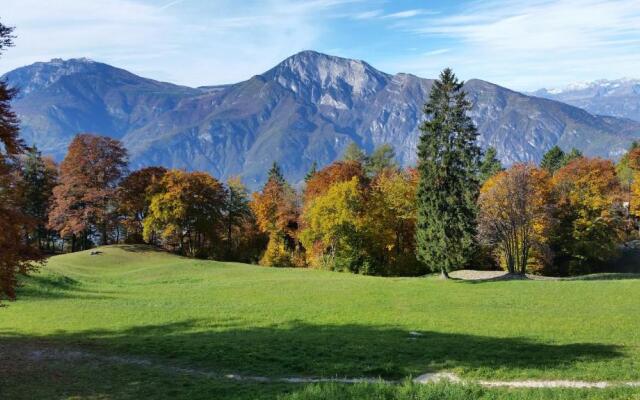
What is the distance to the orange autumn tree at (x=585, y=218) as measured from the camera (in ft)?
219

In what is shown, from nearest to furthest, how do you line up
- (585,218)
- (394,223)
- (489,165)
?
(394,223)
(585,218)
(489,165)

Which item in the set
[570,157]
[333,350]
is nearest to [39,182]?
[333,350]

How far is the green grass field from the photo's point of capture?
48.7ft

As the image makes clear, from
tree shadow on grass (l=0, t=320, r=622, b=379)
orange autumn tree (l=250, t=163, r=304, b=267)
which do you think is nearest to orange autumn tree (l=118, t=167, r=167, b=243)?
orange autumn tree (l=250, t=163, r=304, b=267)

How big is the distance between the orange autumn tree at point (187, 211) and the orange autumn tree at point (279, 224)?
7507 mm

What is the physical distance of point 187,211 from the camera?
71625 mm

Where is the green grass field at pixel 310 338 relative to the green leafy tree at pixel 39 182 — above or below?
below

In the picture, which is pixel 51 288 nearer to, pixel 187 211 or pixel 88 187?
pixel 187 211

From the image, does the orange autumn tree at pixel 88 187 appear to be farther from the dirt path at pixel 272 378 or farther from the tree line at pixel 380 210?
the dirt path at pixel 272 378

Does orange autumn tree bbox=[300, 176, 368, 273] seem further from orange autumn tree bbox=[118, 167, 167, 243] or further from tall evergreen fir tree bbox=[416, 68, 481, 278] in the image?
orange autumn tree bbox=[118, 167, 167, 243]

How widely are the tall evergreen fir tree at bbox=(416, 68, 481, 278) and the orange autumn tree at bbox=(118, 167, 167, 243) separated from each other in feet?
140

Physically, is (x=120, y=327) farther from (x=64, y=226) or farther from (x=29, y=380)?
(x=64, y=226)

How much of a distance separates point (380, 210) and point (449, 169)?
19.2 m

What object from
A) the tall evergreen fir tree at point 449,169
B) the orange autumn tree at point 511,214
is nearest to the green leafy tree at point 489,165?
the orange autumn tree at point 511,214
